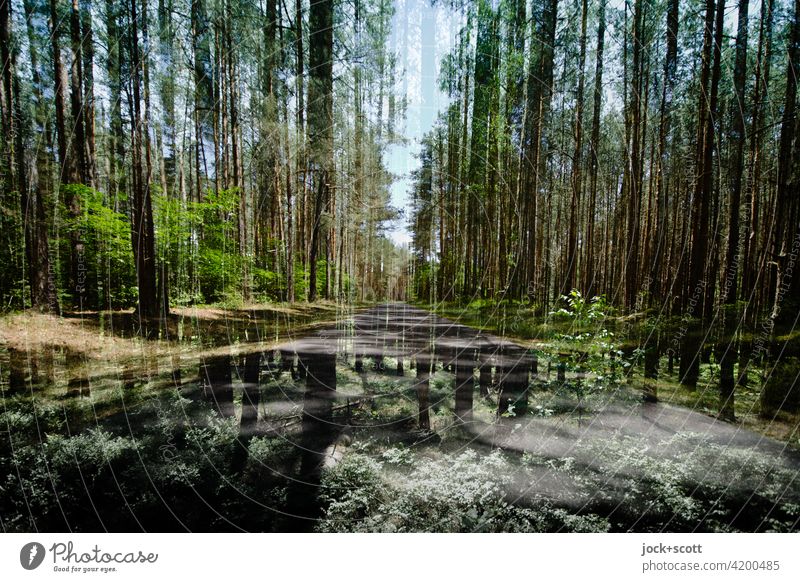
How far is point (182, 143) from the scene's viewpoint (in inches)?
80.7

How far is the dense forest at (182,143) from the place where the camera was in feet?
6.49

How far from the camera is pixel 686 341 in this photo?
2199mm

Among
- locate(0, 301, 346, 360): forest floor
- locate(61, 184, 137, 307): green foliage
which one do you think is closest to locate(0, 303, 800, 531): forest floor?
locate(0, 301, 346, 360): forest floor

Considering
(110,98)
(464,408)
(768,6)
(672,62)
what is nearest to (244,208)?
(110,98)

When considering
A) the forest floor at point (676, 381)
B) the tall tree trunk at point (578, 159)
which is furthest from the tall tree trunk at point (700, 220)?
the tall tree trunk at point (578, 159)

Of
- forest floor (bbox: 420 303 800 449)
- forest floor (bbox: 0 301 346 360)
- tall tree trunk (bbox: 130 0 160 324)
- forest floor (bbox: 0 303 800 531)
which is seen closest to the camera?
forest floor (bbox: 0 303 800 531)

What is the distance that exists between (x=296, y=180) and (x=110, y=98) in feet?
4.60

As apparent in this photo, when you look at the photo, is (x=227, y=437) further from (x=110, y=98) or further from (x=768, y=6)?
(x=768, y=6)

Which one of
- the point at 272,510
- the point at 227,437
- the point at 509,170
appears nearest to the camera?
the point at 272,510

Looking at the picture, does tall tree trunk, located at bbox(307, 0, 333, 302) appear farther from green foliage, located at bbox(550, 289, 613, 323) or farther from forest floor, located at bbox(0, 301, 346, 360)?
green foliage, located at bbox(550, 289, 613, 323)

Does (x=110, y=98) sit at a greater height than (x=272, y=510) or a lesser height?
greater

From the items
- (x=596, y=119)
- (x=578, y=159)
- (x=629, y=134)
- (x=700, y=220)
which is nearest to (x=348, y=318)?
(x=578, y=159)

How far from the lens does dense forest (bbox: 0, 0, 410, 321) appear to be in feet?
6.49

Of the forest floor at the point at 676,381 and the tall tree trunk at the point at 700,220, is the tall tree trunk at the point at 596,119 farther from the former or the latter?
the tall tree trunk at the point at 700,220
